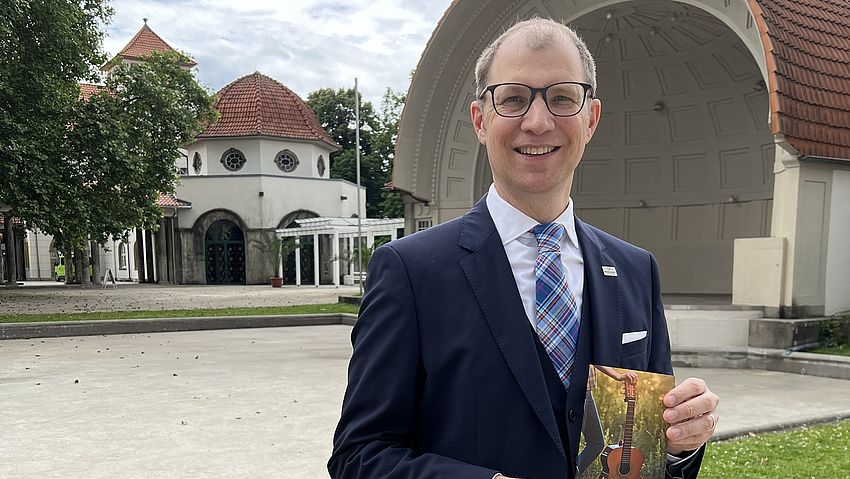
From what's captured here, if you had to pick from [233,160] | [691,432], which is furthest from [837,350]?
[233,160]

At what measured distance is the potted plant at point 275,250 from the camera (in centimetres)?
3416

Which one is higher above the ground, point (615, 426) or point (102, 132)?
point (102, 132)

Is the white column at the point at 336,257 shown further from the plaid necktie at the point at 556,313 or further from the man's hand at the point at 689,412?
the man's hand at the point at 689,412

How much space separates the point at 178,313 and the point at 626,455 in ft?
58.2

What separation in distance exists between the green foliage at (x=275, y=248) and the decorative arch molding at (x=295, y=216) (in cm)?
109

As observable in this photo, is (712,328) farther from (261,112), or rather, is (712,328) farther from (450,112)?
(261,112)

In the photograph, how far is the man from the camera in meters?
1.62

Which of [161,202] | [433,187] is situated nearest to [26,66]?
[433,187]

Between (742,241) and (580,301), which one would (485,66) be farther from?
(742,241)

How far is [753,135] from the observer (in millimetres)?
15570

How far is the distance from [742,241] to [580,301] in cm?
1070

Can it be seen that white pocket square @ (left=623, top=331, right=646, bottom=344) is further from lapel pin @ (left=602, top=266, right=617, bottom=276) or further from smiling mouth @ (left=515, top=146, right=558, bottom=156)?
smiling mouth @ (left=515, top=146, right=558, bottom=156)

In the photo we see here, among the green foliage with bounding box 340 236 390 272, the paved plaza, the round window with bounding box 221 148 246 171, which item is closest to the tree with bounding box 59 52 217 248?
the green foliage with bounding box 340 236 390 272

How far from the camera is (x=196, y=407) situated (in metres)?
7.89
